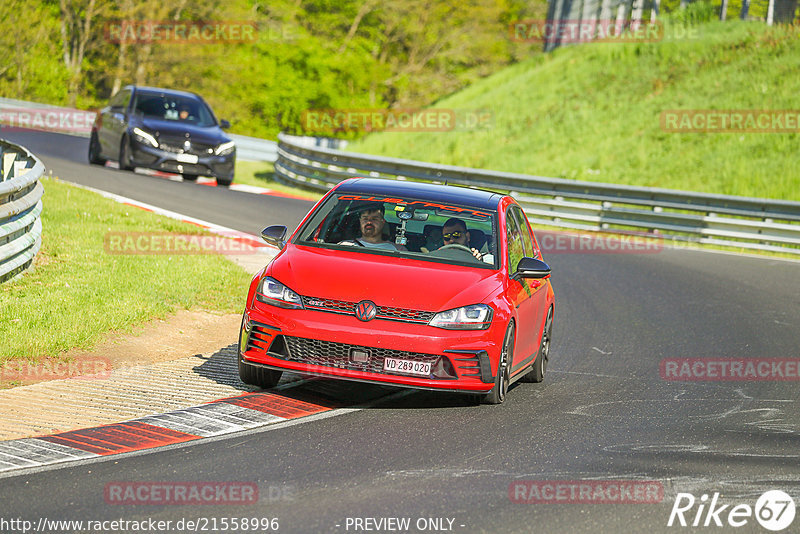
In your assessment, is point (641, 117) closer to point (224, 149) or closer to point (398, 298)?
point (224, 149)

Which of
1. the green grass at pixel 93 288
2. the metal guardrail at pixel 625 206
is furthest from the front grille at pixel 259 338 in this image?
the metal guardrail at pixel 625 206

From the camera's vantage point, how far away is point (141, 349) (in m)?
10.1

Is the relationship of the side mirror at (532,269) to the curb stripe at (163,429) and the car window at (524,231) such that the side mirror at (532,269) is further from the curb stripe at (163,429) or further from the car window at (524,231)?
the curb stripe at (163,429)

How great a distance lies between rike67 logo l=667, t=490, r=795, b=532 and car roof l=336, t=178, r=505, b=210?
372cm

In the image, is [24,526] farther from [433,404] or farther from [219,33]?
[219,33]

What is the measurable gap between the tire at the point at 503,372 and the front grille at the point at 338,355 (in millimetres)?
596

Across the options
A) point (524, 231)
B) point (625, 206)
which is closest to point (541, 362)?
point (524, 231)

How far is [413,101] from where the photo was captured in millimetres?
74500

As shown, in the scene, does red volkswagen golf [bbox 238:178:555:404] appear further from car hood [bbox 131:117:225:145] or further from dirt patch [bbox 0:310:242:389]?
car hood [bbox 131:117:225:145]

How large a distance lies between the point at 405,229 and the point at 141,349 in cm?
258

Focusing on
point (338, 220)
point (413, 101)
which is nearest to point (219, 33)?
point (413, 101)

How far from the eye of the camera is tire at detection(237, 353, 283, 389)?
850cm

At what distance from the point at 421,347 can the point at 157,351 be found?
310cm

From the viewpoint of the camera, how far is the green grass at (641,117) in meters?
30.4
